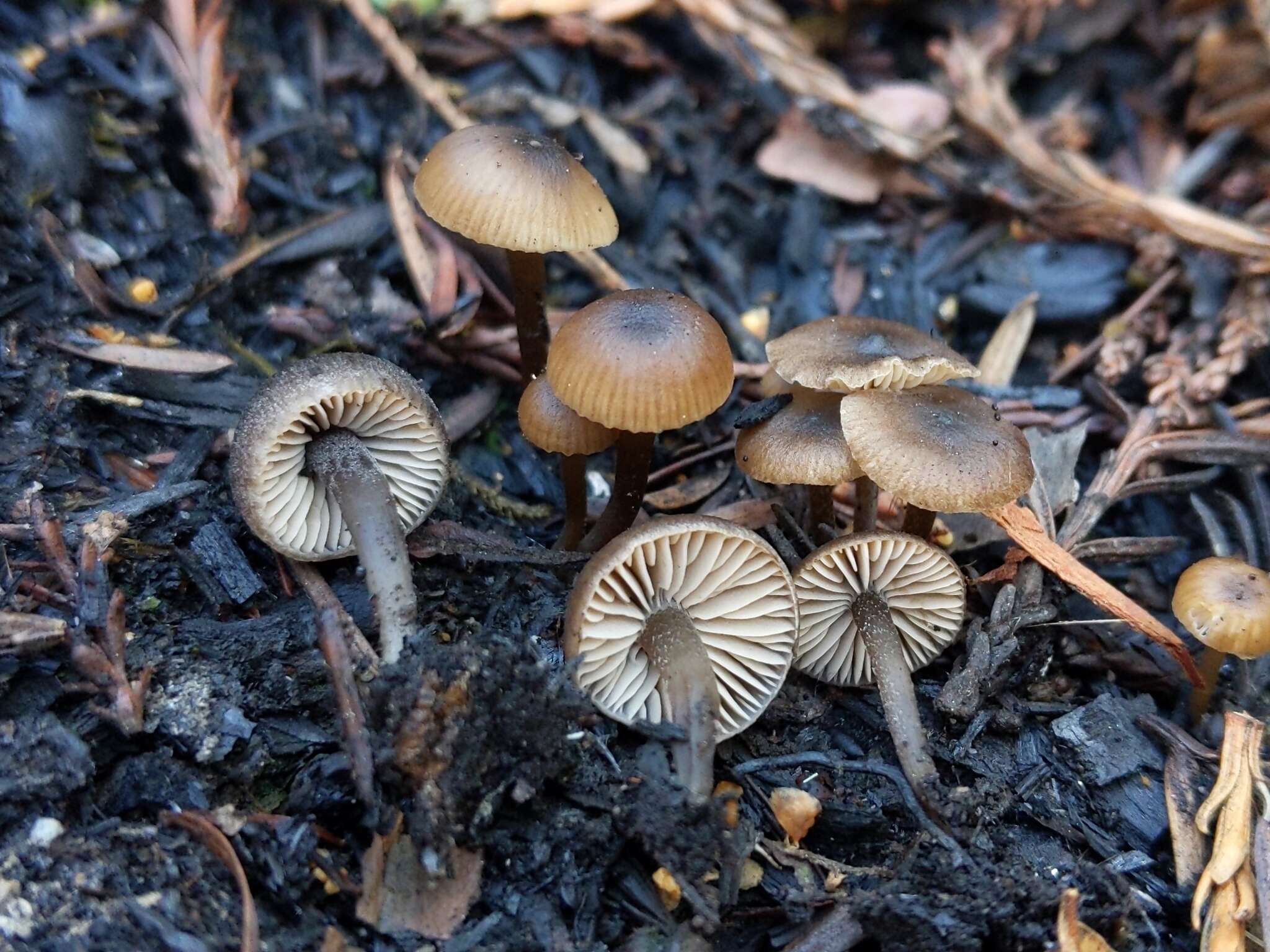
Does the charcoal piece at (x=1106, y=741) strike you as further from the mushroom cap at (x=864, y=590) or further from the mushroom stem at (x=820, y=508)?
the mushroom stem at (x=820, y=508)

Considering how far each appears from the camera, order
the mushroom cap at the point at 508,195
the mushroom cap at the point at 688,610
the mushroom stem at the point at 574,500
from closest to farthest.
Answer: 1. the mushroom cap at the point at 688,610
2. the mushroom cap at the point at 508,195
3. the mushroom stem at the point at 574,500

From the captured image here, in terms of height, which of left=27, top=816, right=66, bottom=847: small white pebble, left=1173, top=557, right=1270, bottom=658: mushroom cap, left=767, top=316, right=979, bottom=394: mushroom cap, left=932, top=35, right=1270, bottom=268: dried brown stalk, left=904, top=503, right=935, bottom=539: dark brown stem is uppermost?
left=932, top=35, right=1270, bottom=268: dried brown stalk

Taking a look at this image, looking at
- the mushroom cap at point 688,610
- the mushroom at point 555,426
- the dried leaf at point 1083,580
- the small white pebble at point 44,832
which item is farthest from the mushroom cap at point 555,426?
the small white pebble at point 44,832

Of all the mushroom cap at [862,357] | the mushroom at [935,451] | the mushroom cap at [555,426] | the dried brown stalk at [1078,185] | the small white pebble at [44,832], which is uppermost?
the dried brown stalk at [1078,185]

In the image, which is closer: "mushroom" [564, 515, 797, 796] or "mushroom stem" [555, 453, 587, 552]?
"mushroom" [564, 515, 797, 796]

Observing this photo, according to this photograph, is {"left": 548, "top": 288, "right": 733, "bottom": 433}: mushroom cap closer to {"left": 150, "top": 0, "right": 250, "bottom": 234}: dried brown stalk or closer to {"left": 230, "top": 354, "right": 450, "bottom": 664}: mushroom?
{"left": 230, "top": 354, "right": 450, "bottom": 664}: mushroom

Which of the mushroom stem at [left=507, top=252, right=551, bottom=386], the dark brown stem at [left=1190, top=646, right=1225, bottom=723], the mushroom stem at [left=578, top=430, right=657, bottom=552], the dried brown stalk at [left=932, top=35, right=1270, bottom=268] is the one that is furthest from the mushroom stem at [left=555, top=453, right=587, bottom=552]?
the dried brown stalk at [left=932, top=35, right=1270, bottom=268]

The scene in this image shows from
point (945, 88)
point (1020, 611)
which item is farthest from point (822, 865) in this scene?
point (945, 88)

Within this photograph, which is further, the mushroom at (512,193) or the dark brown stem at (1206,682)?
→ the dark brown stem at (1206,682)
